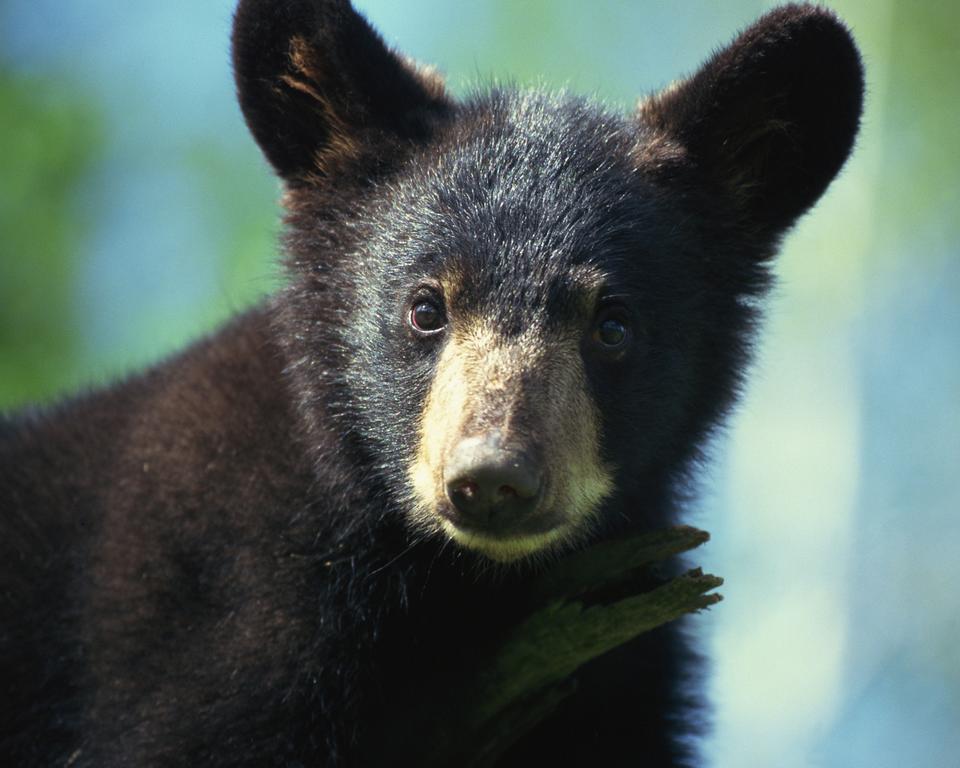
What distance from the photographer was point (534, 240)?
19.0 feet

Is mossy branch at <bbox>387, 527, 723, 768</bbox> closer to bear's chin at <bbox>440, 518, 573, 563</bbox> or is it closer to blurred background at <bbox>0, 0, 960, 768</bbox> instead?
bear's chin at <bbox>440, 518, 573, 563</bbox>

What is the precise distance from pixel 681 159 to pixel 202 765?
3737mm

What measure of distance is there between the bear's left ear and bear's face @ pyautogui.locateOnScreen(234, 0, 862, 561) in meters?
0.01

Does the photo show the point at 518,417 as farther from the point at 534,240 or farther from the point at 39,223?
the point at 39,223

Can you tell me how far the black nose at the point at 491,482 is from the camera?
16.0 feet

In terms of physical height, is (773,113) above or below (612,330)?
above

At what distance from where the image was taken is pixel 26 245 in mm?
18266

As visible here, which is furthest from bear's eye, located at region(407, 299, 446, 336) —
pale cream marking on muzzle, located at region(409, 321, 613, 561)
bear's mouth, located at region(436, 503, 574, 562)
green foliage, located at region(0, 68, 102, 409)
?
green foliage, located at region(0, 68, 102, 409)

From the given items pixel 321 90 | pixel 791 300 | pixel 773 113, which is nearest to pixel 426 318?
pixel 321 90

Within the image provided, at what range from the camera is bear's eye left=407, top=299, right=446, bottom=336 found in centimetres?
584

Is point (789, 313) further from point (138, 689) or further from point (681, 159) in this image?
point (138, 689)

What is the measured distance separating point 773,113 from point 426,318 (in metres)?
2.14

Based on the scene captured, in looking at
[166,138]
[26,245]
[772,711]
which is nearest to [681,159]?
[772,711]

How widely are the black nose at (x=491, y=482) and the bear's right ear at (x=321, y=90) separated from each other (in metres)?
2.13
